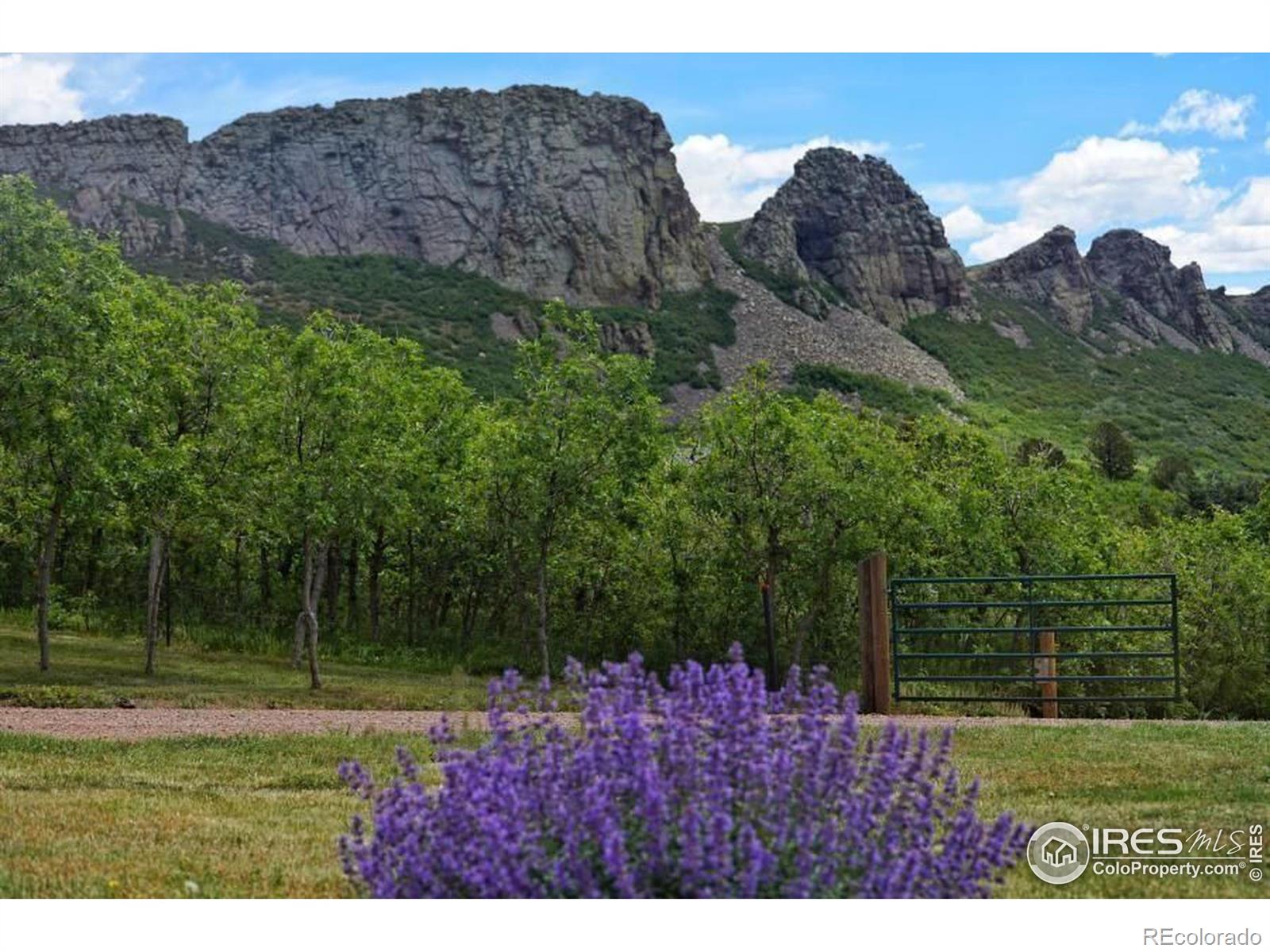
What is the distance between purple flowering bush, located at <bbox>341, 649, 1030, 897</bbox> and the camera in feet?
14.4

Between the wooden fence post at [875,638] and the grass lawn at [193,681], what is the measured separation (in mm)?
5475

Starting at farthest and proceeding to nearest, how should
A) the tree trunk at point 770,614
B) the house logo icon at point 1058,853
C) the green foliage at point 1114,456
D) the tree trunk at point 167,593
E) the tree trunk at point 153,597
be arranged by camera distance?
the green foliage at point 1114,456, the tree trunk at point 167,593, the tree trunk at point 153,597, the tree trunk at point 770,614, the house logo icon at point 1058,853

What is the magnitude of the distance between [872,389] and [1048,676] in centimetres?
11273

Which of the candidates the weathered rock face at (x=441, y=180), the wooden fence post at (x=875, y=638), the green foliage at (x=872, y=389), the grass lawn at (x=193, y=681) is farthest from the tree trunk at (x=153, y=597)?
the weathered rock face at (x=441, y=180)

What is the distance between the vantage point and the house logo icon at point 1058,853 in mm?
6301

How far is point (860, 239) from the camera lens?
592 ft

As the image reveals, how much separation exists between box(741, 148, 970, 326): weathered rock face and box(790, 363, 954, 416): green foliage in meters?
36.7

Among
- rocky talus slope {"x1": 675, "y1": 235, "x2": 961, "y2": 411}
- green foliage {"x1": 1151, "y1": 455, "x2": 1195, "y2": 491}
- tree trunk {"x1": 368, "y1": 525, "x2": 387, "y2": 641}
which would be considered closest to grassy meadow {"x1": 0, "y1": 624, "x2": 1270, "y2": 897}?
tree trunk {"x1": 368, "y1": 525, "x2": 387, "y2": 641}

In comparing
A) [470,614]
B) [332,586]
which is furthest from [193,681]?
[470,614]

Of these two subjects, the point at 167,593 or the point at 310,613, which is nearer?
the point at 310,613

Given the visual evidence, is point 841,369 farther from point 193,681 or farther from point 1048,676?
point 1048,676

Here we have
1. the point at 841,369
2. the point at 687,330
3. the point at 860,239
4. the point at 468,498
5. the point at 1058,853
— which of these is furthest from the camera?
the point at 860,239

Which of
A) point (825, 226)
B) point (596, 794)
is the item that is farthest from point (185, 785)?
point (825, 226)

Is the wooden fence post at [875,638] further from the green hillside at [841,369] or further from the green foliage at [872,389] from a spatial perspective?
the green foliage at [872,389]
